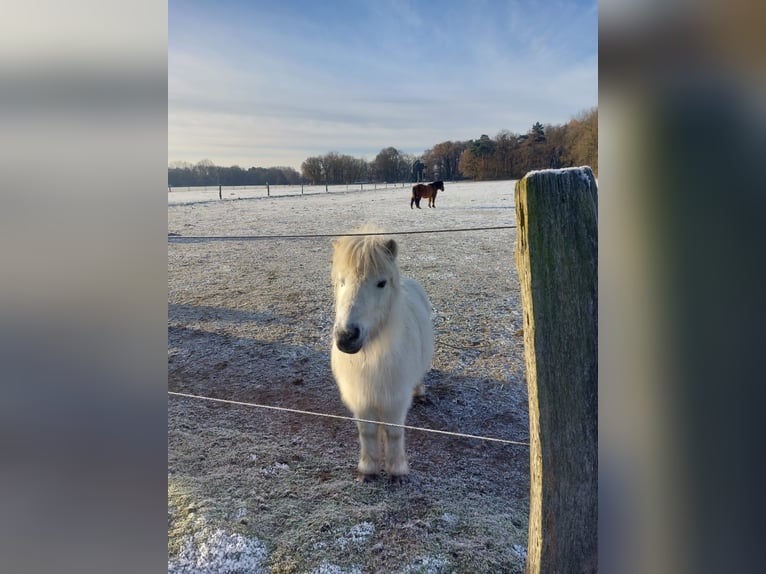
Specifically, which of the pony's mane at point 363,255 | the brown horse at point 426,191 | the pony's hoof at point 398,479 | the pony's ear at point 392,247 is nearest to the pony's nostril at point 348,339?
the pony's mane at point 363,255

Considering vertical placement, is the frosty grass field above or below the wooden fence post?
below

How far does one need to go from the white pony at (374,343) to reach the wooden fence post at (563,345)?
894 mm

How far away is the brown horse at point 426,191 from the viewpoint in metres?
11.3

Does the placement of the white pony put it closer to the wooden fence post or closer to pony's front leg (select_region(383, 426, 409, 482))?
pony's front leg (select_region(383, 426, 409, 482))

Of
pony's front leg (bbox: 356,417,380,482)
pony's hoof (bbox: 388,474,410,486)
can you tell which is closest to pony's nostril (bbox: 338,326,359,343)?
pony's front leg (bbox: 356,417,380,482)

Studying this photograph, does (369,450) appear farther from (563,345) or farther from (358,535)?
(563,345)

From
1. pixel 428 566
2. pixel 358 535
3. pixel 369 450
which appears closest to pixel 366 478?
pixel 369 450

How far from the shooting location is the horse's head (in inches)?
66.2

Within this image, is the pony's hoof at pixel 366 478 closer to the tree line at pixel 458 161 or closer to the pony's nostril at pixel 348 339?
the pony's nostril at pixel 348 339

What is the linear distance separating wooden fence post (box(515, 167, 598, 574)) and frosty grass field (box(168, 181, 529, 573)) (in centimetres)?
78

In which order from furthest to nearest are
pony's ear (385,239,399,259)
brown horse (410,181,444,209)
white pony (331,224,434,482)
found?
1. brown horse (410,181,444,209)
2. pony's ear (385,239,399,259)
3. white pony (331,224,434,482)
